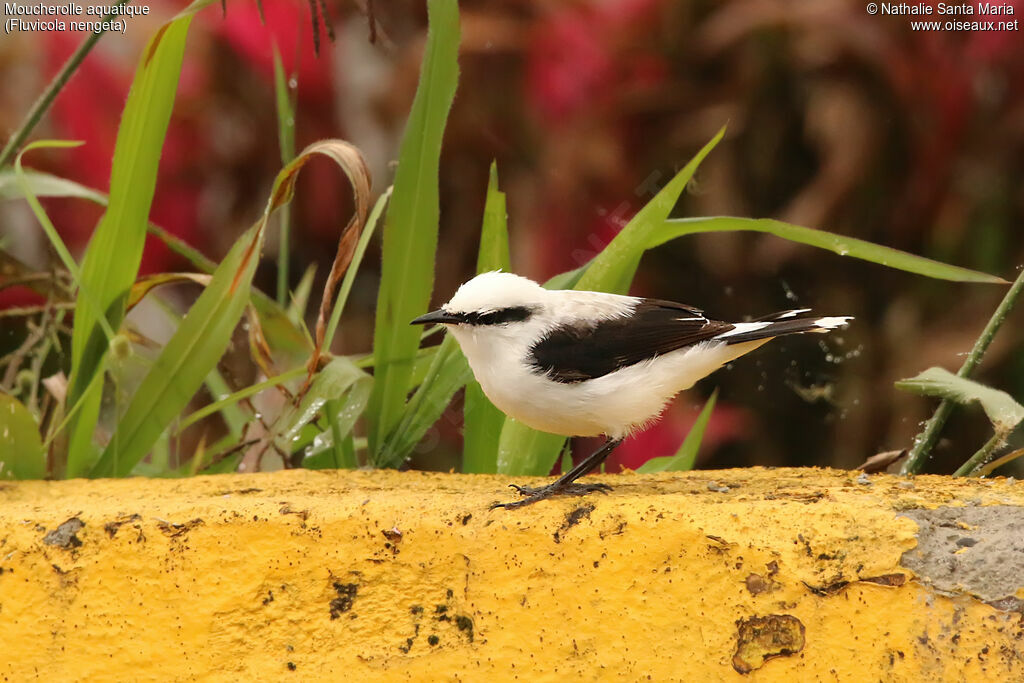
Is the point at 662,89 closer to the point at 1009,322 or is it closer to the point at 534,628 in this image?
the point at 1009,322

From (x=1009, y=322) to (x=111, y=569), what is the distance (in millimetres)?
2622

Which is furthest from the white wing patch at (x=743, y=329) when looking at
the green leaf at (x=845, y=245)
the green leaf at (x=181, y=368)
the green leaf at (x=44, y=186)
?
the green leaf at (x=44, y=186)

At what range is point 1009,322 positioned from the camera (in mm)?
3543

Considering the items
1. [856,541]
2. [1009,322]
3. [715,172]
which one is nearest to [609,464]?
[715,172]

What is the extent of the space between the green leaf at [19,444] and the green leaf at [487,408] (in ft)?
2.87

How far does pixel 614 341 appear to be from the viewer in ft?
7.27

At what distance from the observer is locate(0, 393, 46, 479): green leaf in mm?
2467

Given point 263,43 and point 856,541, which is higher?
point 263,43

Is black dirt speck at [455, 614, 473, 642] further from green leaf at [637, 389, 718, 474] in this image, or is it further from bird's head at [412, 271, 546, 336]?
green leaf at [637, 389, 718, 474]

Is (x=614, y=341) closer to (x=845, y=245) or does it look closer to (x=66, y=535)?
(x=845, y=245)

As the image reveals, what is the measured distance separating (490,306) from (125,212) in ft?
2.90

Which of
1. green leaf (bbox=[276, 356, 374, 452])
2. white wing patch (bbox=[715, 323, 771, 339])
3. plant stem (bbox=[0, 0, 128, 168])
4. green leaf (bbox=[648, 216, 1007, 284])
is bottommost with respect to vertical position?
green leaf (bbox=[276, 356, 374, 452])

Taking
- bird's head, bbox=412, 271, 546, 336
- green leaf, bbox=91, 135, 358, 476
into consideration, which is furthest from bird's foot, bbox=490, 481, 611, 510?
green leaf, bbox=91, 135, 358, 476

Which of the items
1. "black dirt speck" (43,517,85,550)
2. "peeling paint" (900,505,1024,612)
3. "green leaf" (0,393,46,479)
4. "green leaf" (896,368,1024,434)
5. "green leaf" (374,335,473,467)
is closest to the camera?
"peeling paint" (900,505,1024,612)
